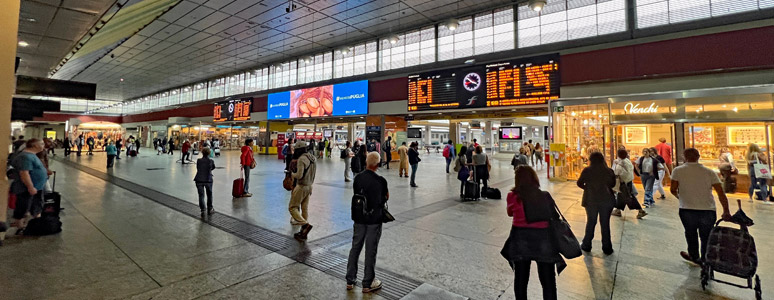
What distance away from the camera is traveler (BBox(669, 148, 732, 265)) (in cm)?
331

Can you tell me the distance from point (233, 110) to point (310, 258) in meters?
23.6

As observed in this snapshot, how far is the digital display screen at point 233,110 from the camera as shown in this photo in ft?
75.7

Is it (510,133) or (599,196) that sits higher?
(510,133)

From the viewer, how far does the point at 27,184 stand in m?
4.20

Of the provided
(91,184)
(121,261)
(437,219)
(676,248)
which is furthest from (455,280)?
(91,184)

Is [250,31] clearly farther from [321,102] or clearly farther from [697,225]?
[697,225]

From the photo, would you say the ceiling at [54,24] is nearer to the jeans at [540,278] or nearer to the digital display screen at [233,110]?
the jeans at [540,278]

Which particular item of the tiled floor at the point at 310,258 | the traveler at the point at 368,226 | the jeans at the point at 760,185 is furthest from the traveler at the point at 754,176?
the traveler at the point at 368,226

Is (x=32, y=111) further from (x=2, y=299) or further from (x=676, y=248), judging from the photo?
(x=676, y=248)

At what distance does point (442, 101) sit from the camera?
1308 cm

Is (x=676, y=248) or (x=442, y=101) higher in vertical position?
(x=442, y=101)

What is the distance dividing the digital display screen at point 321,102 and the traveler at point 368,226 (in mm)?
13724

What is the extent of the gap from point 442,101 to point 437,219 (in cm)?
843

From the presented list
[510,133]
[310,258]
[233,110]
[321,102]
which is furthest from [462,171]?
[233,110]
